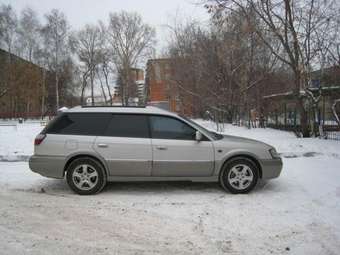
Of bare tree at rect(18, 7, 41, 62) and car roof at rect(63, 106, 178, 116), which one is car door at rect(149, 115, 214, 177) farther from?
bare tree at rect(18, 7, 41, 62)

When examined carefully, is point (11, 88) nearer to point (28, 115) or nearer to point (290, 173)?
point (28, 115)

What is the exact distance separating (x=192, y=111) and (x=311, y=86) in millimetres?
21975

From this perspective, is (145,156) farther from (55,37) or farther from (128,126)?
(55,37)

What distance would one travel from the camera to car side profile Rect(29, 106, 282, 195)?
20.1ft

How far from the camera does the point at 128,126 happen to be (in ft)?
20.7

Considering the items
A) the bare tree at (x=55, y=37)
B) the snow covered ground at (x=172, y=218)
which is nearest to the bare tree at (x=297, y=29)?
the snow covered ground at (x=172, y=218)

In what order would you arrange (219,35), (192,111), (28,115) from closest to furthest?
(219,35) < (192,111) < (28,115)

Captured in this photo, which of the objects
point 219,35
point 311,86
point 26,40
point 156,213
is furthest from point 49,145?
point 26,40

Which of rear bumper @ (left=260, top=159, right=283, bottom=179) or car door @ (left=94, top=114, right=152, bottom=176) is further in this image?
rear bumper @ (left=260, top=159, right=283, bottom=179)

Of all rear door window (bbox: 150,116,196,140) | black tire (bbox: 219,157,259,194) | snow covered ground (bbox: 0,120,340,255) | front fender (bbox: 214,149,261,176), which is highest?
rear door window (bbox: 150,116,196,140)

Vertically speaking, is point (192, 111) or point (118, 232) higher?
point (192, 111)

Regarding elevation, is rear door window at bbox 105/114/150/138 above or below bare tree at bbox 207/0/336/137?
below

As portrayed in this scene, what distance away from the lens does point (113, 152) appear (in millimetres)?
6129

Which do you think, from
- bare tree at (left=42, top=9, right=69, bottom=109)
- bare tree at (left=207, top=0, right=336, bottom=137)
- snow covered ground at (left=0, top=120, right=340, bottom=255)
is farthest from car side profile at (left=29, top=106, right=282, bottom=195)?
bare tree at (left=42, top=9, right=69, bottom=109)
